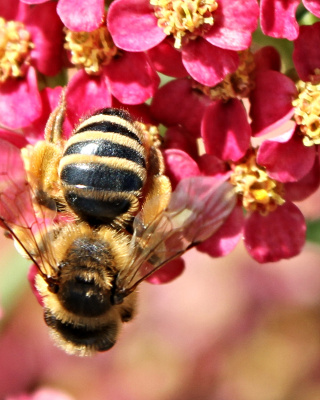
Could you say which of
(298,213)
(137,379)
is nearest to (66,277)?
(298,213)

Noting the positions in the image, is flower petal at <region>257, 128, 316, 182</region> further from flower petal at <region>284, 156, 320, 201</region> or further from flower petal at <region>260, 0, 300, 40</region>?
flower petal at <region>260, 0, 300, 40</region>

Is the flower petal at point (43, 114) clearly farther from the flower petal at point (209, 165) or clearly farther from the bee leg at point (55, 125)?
the flower petal at point (209, 165)

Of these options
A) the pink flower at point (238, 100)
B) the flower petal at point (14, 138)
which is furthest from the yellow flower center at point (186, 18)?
the flower petal at point (14, 138)

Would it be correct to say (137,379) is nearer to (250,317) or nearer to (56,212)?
(250,317)

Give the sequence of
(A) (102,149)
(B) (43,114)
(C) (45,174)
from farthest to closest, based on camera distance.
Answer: (B) (43,114) < (C) (45,174) < (A) (102,149)

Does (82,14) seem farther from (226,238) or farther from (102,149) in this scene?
(226,238)

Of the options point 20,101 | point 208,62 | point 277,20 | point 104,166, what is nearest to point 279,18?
point 277,20
